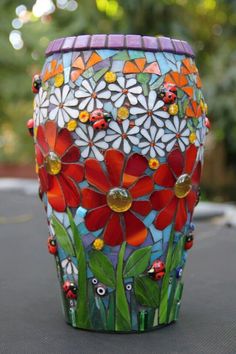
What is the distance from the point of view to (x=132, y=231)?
195 cm

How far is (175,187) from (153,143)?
0.61ft

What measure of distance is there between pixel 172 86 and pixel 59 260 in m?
0.77

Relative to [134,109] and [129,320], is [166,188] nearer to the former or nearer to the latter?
[134,109]

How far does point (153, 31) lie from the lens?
31.2 feet

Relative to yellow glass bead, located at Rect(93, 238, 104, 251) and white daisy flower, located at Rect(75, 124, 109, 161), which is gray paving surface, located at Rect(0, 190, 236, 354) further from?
white daisy flower, located at Rect(75, 124, 109, 161)

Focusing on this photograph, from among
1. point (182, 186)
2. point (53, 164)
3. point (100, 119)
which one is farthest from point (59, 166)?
point (182, 186)

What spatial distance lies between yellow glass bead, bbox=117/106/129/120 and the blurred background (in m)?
5.85

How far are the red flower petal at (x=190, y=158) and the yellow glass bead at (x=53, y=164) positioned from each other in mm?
454

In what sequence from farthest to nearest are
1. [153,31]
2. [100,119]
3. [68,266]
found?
[153,31] < [68,266] < [100,119]

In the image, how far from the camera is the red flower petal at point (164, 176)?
6.30ft

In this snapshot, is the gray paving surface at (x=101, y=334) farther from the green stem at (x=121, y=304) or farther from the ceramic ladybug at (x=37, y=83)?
the ceramic ladybug at (x=37, y=83)

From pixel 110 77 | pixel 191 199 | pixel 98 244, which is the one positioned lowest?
pixel 98 244

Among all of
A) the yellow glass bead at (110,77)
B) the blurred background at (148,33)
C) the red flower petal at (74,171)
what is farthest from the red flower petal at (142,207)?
the blurred background at (148,33)

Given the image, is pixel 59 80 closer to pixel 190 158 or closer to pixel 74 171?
pixel 74 171
